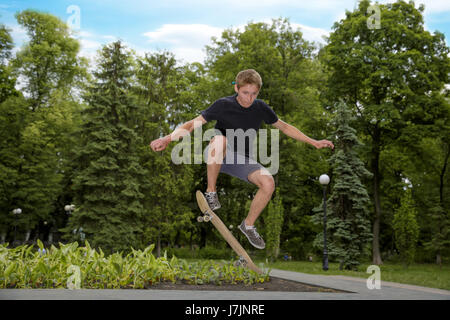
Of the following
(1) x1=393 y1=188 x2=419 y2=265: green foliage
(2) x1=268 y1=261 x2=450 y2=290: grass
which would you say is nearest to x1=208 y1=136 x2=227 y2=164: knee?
(2) x1=268 y1=261 x2=450 y2=290: grass

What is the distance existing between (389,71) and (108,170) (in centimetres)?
1477

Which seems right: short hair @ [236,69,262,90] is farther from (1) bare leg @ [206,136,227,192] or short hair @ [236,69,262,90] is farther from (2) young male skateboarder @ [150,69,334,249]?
(1) bare leg @ [206,136,227,192]

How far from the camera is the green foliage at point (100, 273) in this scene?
6492mm

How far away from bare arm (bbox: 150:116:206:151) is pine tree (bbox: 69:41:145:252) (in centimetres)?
1430

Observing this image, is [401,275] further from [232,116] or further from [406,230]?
[232,116]

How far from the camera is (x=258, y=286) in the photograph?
7328 millimetres

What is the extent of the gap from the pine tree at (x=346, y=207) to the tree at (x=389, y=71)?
5.82 m

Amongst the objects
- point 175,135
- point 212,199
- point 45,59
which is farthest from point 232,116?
point 45,59

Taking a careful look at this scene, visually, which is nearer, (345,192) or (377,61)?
(345,192)

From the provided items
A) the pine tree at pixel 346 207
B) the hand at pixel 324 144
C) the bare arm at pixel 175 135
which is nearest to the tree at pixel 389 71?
the pine tree at pixel 346 207

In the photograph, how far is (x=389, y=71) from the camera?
20.3 meters
